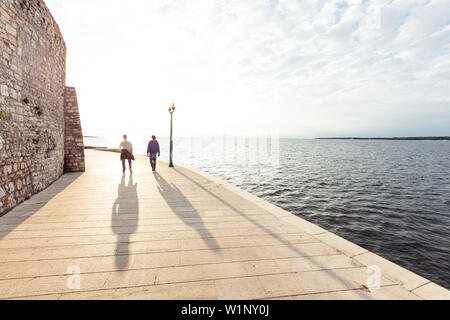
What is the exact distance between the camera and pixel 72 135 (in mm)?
9375

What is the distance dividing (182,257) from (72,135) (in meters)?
9.56

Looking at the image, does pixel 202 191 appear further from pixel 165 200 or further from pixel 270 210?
pixel 270 210

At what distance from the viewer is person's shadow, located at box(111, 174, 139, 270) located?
2823 mm

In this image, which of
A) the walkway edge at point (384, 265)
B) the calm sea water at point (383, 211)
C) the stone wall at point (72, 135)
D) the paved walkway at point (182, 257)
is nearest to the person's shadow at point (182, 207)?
the paved walkway at point (182, 257)

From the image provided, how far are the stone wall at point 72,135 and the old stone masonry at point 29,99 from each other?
0.41 m

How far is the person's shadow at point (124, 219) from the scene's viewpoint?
2823 millimetres

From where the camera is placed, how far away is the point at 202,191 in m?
6.37

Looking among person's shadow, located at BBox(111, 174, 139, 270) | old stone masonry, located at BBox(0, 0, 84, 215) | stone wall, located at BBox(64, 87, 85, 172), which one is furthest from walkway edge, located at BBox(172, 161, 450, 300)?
stone wall, located at BBox(64, 87, 85, 172)

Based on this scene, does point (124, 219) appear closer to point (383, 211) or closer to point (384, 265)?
point (384, 265)

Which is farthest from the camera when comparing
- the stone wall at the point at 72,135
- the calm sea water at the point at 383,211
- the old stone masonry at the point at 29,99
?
the stone wall at the point at 72,135

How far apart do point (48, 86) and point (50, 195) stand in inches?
157

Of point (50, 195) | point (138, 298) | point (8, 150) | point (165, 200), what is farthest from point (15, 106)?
point (138, 298)

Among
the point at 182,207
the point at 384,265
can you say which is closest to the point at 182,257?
the point at 182,207

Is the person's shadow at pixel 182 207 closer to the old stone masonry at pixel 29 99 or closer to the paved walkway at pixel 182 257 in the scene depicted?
the paved walkway at pixel 182 257
